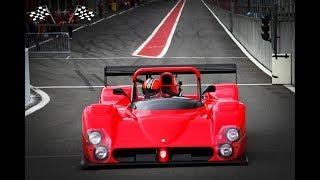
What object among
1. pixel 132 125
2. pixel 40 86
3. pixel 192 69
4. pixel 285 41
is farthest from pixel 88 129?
pixel 285 41

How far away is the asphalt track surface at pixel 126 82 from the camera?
9.77m

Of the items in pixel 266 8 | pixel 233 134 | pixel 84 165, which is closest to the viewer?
pixel 233 134

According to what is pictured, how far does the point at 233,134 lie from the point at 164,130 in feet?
2.88

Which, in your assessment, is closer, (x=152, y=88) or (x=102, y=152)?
(x=102, y=152)

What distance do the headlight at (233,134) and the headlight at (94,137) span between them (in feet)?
5.40

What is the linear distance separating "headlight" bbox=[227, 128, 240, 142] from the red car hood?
0.24m

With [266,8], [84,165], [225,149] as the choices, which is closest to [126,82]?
[266,8]

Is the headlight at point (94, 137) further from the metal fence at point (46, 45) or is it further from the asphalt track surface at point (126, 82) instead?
the metal fence at point (46, 45)

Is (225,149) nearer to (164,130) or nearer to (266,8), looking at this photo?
(164,130)

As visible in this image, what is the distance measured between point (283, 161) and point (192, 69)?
78.8 inches

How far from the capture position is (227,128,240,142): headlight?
955 cm

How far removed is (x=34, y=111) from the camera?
55.4 feet

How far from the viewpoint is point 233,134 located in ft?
31.5
